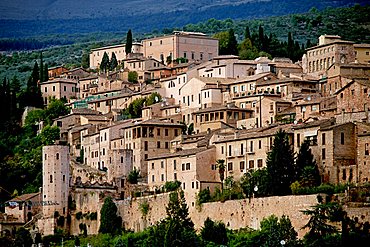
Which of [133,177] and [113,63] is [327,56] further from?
[113,63]

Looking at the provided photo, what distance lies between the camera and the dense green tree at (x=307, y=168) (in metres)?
64.4

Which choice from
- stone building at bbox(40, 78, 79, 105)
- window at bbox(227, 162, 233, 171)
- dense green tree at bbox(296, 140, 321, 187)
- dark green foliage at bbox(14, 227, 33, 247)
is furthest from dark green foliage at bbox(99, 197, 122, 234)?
stone building at bbox(40, 78, 79, 105)

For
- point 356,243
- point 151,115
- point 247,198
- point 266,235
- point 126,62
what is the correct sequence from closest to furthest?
1. point 356,243
2. point 266,235
3. point 247,198
4. point 151,115
5. point 126,62

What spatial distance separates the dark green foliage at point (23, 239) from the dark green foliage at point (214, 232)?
14.4 metres

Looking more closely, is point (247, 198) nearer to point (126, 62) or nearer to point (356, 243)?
point (356, 243)

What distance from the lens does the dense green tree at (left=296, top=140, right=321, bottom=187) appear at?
2537 inches

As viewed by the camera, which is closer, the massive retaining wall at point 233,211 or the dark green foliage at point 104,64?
the massive retaining wall at point 233,211

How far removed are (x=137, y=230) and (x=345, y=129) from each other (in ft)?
49.6

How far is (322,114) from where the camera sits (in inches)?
2864

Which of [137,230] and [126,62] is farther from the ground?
[126,62]

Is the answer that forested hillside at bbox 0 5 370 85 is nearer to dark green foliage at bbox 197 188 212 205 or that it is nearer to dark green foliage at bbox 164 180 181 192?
dark green foliage at bbox 164 180 181 192

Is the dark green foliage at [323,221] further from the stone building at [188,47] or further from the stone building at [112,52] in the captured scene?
the stone building at [112,52]

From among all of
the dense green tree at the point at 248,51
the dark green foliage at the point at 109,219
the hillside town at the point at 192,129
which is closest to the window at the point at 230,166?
the hillside town at the point at 192,129

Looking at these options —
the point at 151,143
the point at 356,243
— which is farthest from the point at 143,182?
the point at 356,243
